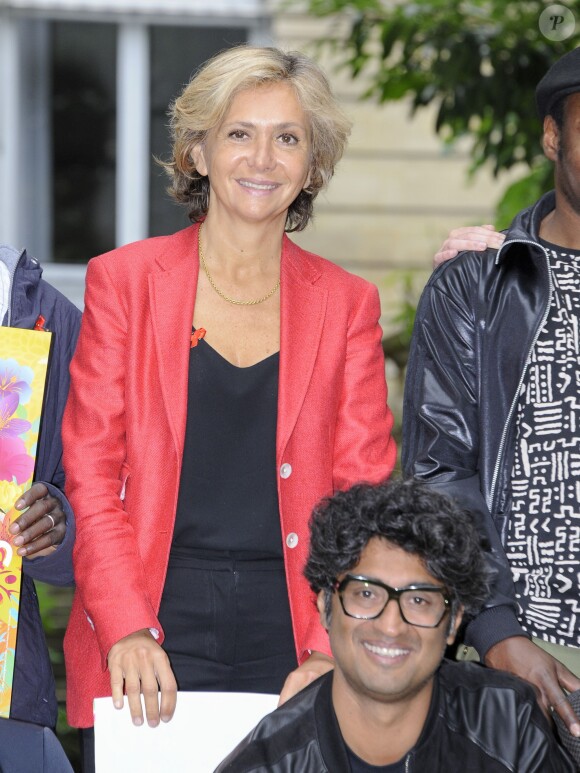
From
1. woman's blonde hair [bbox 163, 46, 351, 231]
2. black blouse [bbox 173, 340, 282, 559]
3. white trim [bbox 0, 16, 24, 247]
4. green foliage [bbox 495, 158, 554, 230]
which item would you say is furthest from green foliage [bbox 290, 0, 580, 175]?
white trim [bbox 0, 16, 24, 247]

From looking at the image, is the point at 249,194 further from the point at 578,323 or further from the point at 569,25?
the point at 569,25

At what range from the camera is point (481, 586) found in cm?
255

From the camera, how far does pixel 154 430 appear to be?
9.07 ft

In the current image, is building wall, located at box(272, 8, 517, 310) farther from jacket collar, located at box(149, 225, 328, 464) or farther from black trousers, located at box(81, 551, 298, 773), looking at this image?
black trousers, located at box(81, 551, 298, 773)

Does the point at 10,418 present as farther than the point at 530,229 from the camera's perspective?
No

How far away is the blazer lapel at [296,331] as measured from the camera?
2.80 meters

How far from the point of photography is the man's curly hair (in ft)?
8.17

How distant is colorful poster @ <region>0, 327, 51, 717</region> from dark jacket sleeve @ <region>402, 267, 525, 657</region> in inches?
31.5

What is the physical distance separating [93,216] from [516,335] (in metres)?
5.95

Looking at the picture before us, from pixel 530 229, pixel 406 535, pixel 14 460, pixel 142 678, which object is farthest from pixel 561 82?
pixel 142 678

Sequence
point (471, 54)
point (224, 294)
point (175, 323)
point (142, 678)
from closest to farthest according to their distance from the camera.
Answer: point (142, 678) → point (175, 323) → point (224, 294) → point (471, 54)

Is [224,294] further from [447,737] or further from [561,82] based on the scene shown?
[447,737]

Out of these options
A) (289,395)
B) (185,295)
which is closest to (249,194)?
(185,295)

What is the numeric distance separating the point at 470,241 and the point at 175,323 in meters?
0.69
